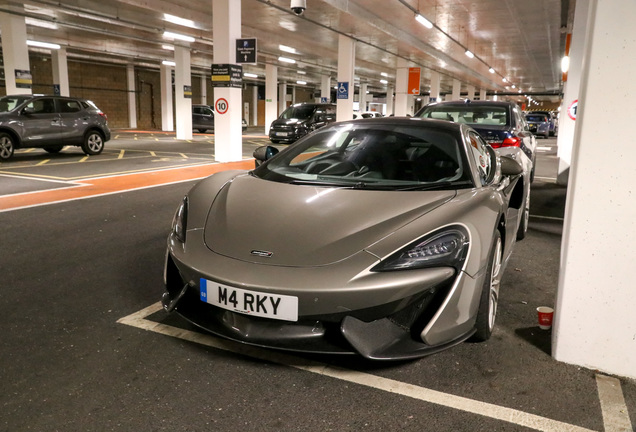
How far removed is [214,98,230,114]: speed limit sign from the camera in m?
13.1

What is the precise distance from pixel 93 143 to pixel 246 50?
16.3ft

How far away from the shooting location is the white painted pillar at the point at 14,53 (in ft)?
52.7

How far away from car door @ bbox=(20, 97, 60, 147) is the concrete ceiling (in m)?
4.83

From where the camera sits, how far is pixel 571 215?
2516 mm

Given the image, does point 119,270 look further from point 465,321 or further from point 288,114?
point 288,114

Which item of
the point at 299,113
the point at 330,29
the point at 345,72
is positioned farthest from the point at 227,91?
the point at 345,72

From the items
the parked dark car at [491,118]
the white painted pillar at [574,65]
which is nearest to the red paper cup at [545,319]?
the parked dark car at [491,118]

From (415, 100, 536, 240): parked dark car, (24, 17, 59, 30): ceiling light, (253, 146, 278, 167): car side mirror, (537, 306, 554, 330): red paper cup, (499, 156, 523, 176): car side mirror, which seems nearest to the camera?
(537, 306, 554, 330): red paper cup

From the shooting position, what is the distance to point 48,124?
39.9 ft

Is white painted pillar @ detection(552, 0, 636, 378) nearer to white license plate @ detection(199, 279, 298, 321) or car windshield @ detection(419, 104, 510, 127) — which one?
white license plate @ detection(199, 279, 298, 321)

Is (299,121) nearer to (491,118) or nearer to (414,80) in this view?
(414,80)

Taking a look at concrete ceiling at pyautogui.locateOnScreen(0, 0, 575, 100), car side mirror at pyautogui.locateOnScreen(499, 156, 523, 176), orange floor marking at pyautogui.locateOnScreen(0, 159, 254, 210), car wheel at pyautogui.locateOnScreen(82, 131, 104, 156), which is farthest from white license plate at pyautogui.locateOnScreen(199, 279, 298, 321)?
concrete ceiling at pyautogui.locateOnScreen(0, 0, 575, 100)

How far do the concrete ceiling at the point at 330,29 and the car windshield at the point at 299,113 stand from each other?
3.02 metres

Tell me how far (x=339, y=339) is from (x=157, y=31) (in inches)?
799
